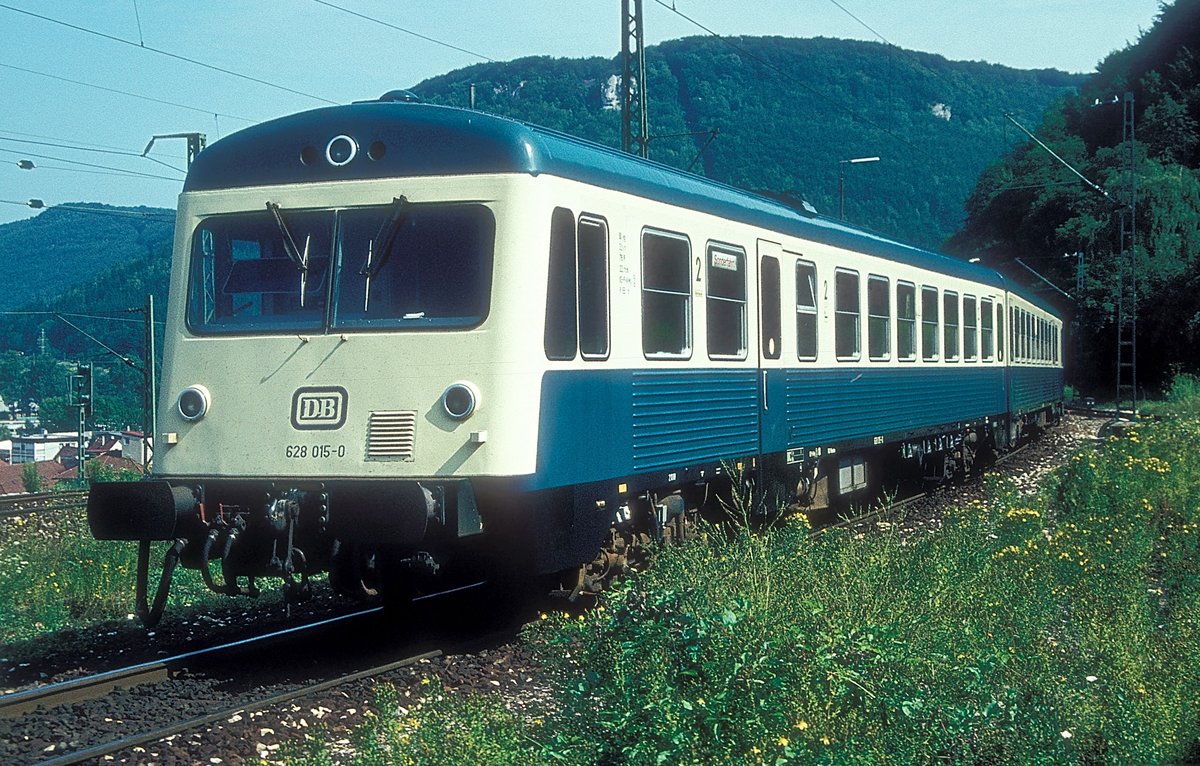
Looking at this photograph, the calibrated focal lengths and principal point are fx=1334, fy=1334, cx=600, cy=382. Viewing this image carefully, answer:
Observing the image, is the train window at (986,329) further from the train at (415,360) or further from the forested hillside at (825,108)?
the forested hillside at (825,108)

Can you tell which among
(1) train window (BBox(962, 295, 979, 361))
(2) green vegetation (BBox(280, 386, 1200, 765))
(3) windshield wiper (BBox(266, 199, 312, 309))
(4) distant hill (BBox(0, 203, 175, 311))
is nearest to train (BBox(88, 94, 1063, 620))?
(3) windshield wiper (BBox(266, 199, 312, 309))

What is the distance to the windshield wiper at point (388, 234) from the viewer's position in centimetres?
795

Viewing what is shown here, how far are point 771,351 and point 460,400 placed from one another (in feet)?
14.5

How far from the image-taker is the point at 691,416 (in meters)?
9.82

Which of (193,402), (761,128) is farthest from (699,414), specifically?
(761,128)

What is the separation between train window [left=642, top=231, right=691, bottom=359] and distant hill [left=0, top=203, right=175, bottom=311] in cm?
9855

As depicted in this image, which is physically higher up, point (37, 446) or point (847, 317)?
point (847, 317)

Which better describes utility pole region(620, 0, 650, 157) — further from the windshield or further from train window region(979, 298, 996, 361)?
the windshield

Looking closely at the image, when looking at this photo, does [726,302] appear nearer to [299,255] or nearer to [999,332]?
[299,255]

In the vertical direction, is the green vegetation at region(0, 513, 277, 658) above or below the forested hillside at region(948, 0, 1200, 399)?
below

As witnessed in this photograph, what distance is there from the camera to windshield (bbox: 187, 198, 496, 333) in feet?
25.8

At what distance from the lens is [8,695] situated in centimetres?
684

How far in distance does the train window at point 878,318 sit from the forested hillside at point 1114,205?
2905 centimetres

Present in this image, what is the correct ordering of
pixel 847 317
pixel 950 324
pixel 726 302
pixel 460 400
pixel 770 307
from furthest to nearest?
1. pixel 950 324
2. pixel 847 317
3. pixel 770 307
4. pixel 726 302
5. pixel 460 400
